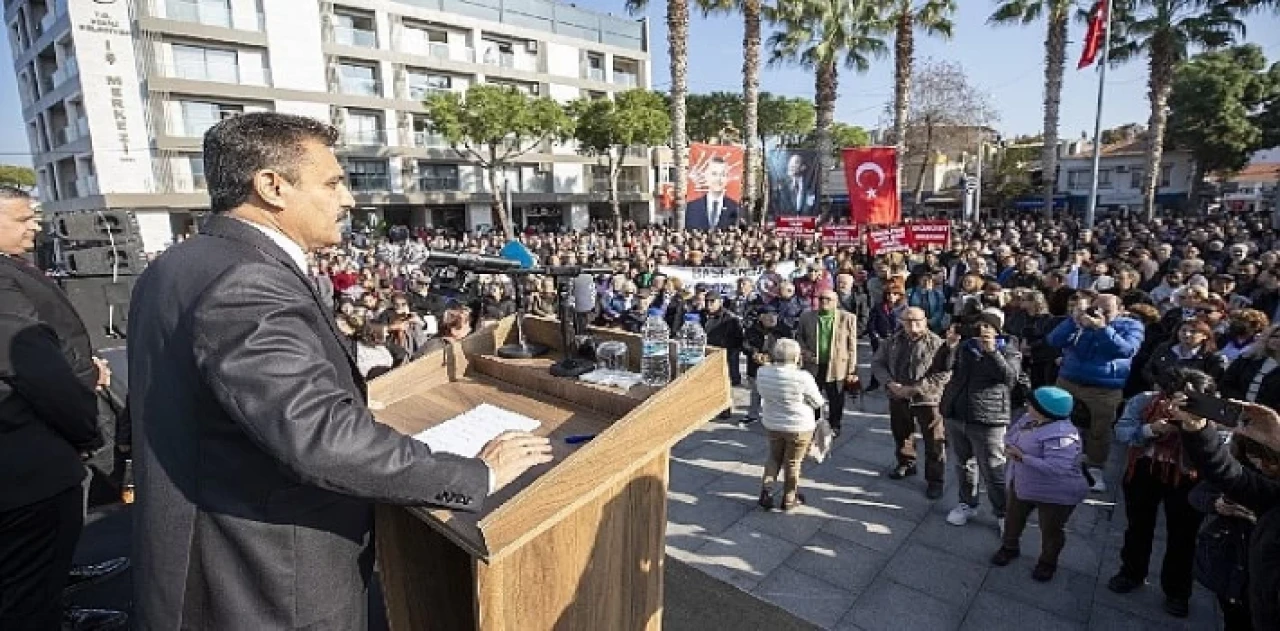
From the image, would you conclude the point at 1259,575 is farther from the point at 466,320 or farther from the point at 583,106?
the point at 583,106

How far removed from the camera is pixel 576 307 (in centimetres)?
246

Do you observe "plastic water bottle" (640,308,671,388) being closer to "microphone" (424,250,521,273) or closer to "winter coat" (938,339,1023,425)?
"microphone" (424,250,521,273)

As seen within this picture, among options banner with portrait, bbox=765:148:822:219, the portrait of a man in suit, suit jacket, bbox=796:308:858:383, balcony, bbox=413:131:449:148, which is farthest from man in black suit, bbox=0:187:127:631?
balcony, bbox=413:131:449:148

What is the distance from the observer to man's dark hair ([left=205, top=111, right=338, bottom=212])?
1.52 m

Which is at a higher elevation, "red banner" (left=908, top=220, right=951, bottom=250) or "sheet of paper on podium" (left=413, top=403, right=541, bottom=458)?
"red banner" (left=908, top=220, right=951, bottom=250)

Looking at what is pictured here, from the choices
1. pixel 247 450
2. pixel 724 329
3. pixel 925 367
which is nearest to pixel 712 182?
pixel 724 329

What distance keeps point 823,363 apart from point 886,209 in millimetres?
→ 6473

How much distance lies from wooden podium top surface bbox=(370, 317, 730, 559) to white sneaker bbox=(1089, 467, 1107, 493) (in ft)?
15.9

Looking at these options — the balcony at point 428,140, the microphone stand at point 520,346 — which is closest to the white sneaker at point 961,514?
the microphone stand at point 520,346

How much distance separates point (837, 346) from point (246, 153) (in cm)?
586

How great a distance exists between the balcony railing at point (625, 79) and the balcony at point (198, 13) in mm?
23127

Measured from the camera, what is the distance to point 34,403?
2477mm

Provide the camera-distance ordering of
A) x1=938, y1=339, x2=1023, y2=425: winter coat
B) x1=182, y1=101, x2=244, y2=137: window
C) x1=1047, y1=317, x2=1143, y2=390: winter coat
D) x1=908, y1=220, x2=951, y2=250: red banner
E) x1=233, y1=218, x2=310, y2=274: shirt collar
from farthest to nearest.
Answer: x1=182, y1=101, x2=244, y2=137: window → x1=908, y1=220, x2=951, y2=250: red banner → x1=1047, y1=317, x2=1143, y2=390: winter coat → x1=938, y1=339, x2=1023, y2=425: winter coat → x1=233, y1=218, x2=310, y2=274: shirt collar

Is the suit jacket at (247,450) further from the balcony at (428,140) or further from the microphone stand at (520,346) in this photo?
the balcony at (428,140)
